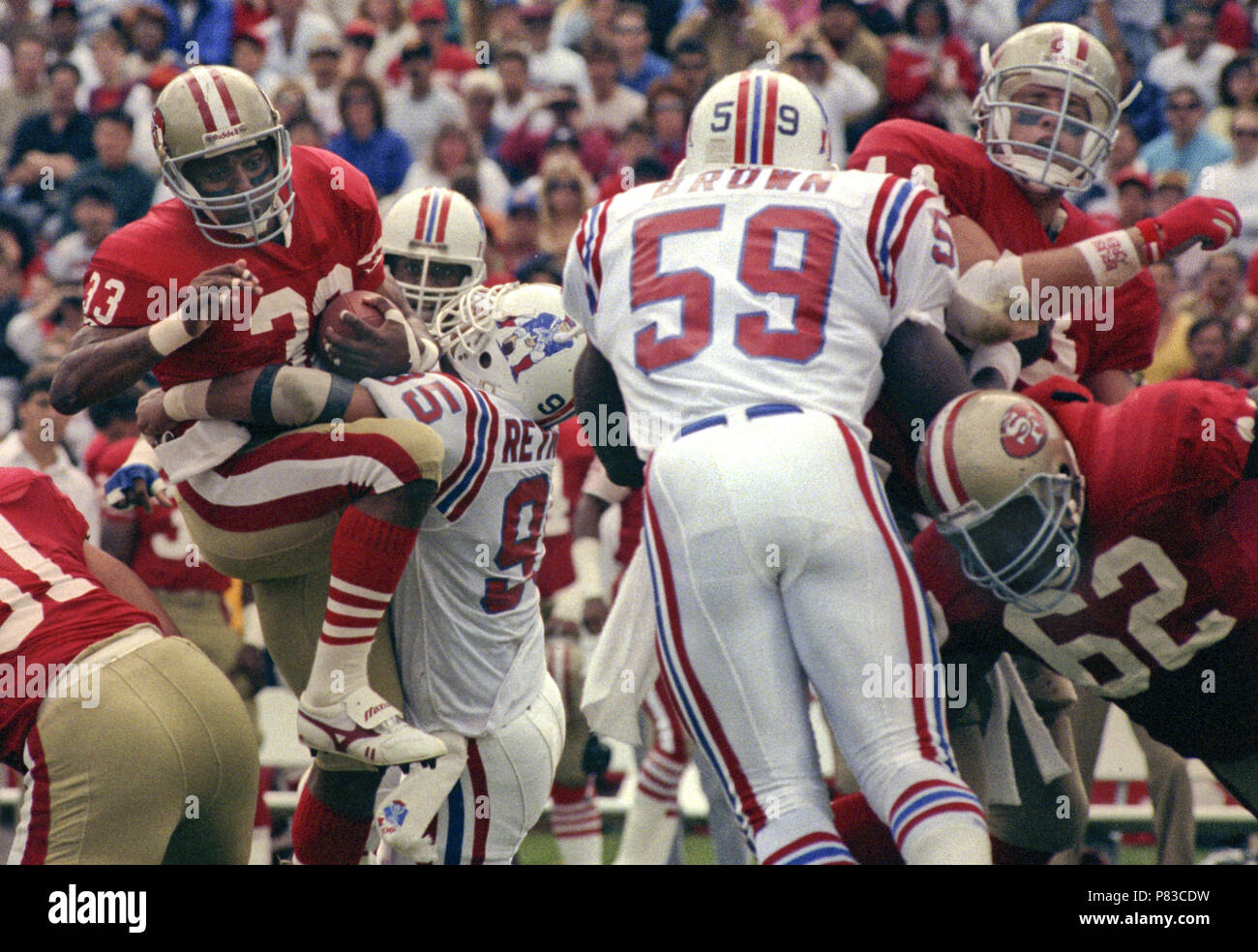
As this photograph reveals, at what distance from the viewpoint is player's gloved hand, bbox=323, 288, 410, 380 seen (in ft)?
14.6

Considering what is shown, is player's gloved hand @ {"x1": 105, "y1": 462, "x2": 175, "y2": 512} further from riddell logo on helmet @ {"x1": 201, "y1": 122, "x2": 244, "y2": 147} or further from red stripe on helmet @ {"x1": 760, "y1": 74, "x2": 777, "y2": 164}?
red stripe on helmet @ {"x1": 760, "y1": 74, "x2": 777, "y2": 164}

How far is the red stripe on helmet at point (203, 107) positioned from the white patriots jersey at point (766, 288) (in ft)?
3.80

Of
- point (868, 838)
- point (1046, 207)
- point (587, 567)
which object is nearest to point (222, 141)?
point (1046, 207)

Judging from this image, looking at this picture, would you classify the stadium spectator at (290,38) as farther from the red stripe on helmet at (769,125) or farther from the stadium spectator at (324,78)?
the red stripe on helmet at (769,125)

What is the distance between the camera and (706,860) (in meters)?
7.41

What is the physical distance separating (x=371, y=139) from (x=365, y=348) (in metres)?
6.35

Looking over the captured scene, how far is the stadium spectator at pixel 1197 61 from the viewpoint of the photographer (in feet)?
35.2

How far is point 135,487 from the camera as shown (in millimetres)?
4875

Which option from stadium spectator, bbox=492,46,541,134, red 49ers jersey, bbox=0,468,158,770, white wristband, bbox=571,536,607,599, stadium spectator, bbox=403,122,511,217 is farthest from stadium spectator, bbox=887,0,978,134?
red 49ers jersey, bbox=0,468,158,770

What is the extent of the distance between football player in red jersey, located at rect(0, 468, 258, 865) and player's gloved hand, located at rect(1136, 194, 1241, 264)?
8.18 feet

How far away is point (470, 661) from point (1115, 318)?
208 cm

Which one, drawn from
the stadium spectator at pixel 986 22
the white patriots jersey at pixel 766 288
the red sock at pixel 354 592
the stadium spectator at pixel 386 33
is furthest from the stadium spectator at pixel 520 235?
Answer: the white patriots jersey at pixel 766 288

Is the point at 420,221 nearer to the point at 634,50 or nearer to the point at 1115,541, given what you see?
the point at 1115,541
